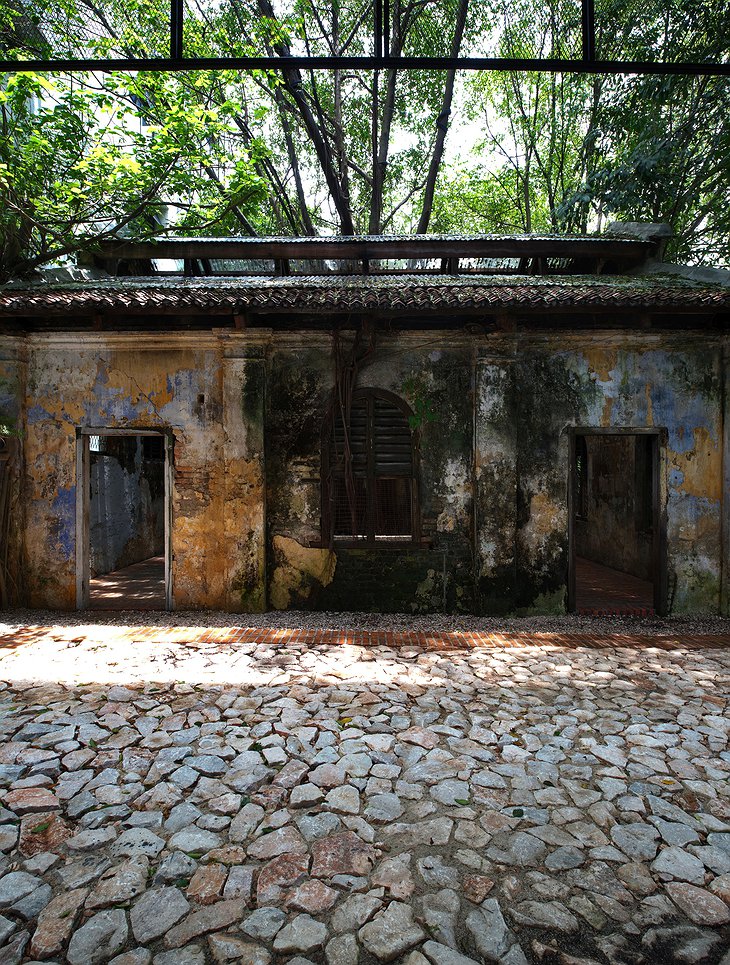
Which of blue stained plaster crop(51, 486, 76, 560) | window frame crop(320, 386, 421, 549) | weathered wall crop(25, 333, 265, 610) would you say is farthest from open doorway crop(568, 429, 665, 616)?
blue stained plaster crop(51, 486, 76, 560)

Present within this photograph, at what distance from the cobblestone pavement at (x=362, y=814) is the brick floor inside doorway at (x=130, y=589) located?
97.1 inches

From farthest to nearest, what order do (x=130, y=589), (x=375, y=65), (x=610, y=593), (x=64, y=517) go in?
(x=130, y=589), (x=610, y=593), (x=64, y=517), (x=375, y=65)

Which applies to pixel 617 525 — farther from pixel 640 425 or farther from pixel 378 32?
pixel 378 32

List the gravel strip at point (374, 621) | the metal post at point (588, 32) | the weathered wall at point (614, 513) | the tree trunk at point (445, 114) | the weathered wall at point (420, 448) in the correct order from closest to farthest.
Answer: the metal post at point (588, 32) → the gravel strip at point (374, 621) → the weathered wall at point (420, 448) → the weathered wall at point (614, 513) → the tree trunk at point (445, 114)

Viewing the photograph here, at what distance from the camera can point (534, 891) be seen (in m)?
2.53

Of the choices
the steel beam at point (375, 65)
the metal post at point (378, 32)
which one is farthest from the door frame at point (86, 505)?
the metal post at point (378, 32)

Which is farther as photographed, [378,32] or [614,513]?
[614,513]

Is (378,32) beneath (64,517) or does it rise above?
above

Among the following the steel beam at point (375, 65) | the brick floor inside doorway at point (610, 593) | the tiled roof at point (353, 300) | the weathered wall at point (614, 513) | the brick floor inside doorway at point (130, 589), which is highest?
the steel beam at point (375, 65)

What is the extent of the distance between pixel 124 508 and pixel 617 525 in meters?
10.3

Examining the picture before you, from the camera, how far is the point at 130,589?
9.12 meters

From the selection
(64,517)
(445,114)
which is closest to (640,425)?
(64,517)

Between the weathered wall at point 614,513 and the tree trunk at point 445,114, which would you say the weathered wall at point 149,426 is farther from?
the tree trunk at point 445,114

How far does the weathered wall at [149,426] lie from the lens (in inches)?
286
